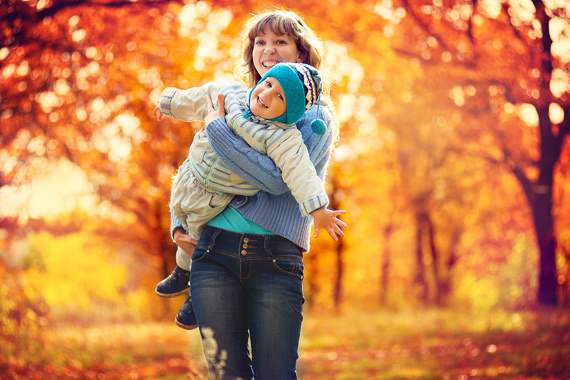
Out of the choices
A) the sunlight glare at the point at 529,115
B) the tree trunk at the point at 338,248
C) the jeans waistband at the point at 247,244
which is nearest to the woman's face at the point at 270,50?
the jeans waistband at the point at 247,244

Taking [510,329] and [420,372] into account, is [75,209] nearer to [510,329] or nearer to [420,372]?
[420,372]

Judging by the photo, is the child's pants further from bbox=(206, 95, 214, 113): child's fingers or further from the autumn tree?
the autumn tree

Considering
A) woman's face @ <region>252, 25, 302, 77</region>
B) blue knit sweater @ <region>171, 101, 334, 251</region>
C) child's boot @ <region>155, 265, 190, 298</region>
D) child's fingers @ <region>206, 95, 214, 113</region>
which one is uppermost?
woman's face @ <region>252, 25, 302, 77</region>

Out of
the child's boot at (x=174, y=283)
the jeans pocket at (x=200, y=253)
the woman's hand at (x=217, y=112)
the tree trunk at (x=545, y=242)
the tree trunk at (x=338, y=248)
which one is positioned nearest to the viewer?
the jeans pocket at (x=200, y=253)

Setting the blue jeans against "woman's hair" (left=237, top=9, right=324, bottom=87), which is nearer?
the blue jeans

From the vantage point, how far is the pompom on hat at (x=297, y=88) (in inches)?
78.8

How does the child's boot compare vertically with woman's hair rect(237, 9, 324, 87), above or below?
below

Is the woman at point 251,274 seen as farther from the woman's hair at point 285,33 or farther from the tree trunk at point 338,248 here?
the tree trunk at point 338,248

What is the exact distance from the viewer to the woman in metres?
2.04

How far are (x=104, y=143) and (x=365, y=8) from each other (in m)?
3.87

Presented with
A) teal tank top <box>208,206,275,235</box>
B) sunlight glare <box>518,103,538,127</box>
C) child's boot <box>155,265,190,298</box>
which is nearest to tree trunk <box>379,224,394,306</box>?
sunlight glare <box>518,103,538,127</box>

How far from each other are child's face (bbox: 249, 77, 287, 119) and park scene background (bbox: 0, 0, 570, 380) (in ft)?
10.8

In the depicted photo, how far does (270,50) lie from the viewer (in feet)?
7.43

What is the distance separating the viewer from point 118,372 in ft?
20.5
